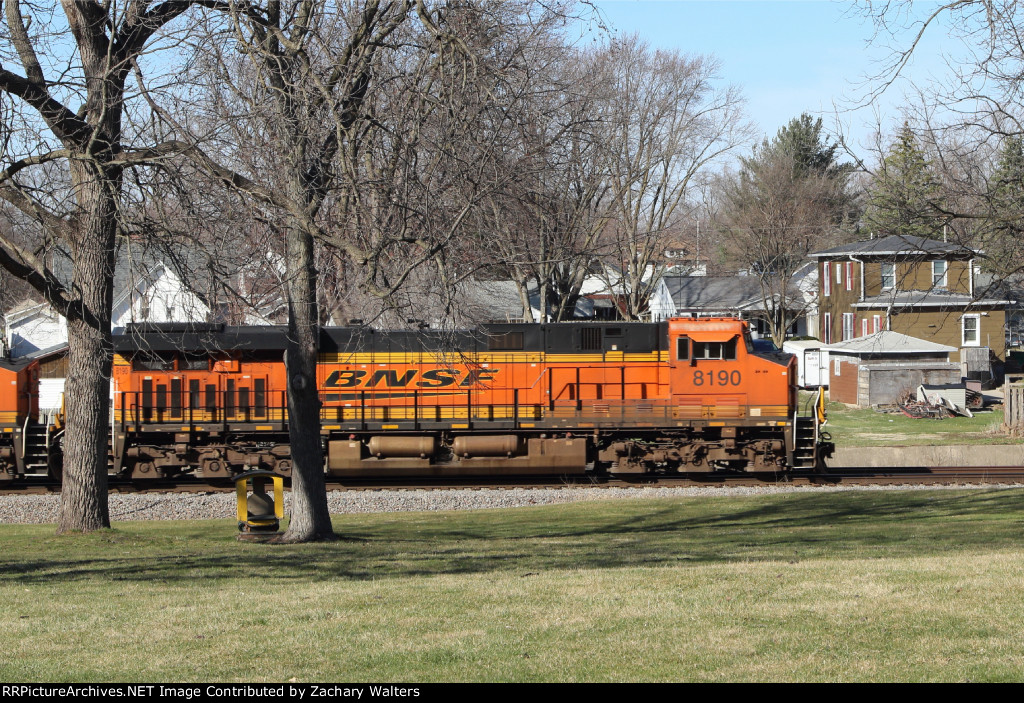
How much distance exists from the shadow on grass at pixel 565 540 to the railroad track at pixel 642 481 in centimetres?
175

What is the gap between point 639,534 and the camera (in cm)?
1441

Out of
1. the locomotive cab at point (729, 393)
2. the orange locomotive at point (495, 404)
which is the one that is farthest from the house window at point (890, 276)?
the orange locomotive at point (495, 404)

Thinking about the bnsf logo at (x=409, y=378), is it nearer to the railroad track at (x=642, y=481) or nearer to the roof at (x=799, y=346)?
the railroad track at (x=642, y=481)

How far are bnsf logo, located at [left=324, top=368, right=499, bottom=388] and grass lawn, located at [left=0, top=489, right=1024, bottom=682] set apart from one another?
6759 millimetres

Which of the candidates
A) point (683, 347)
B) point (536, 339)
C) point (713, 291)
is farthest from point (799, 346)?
point (536, 339)

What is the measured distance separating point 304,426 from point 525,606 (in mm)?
6686

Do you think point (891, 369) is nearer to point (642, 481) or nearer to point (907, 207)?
point (642, 481)

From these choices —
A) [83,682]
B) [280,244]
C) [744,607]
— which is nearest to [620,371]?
[280,244]

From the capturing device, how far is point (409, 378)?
68.5 feet

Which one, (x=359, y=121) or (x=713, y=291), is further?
(x=713, y=291)

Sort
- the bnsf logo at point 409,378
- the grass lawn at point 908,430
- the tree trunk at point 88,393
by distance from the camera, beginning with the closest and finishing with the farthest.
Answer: the tree trunk at point 88,393
the bnsf logo at point 409,378
the grass lawn at point 908,430

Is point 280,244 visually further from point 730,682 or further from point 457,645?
point 730,682

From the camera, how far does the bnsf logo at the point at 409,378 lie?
20.8 metres

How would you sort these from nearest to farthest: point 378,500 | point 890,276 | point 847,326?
1. point 890,276
2. point 378,500
3. point 847,326
